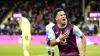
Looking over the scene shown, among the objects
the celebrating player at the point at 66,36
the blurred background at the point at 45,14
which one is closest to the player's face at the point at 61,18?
the celebrating player at the point at 66,36

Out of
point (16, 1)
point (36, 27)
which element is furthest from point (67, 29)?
point (16, 1)

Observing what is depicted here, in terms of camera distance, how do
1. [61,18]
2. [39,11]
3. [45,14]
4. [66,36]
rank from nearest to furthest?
[61,18] → [66,36] → [45,14] → [39,11]

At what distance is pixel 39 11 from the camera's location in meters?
43.2

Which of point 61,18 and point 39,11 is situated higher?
point 39,11

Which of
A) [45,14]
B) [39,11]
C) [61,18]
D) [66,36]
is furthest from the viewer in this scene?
[39,11]

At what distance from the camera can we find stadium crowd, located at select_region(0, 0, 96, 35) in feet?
128

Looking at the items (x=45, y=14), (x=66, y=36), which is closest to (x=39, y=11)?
(x=45, y=14)

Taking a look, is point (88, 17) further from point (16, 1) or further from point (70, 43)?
point (70, 43)

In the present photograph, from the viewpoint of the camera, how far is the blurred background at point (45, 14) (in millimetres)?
37312

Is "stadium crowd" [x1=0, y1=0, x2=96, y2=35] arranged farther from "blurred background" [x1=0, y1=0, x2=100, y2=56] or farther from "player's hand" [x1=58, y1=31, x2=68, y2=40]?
"player's hand" [x1=58, y1=31, x2=68, y2=40]

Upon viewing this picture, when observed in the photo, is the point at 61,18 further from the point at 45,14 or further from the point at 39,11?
the point at 39,11

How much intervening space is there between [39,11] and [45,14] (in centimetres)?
225

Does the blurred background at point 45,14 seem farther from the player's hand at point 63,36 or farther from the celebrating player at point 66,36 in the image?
the player's hand at point 63,36

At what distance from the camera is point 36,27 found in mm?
38062
